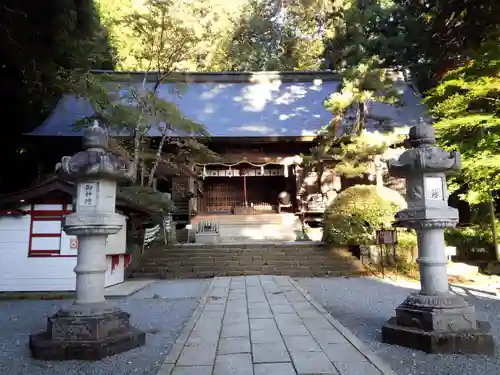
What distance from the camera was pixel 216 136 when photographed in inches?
604

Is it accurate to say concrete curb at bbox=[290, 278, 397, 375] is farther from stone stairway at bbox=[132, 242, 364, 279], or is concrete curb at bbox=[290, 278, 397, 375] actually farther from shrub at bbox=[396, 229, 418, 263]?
shrub at bbox=[396, 229, 418, 263]

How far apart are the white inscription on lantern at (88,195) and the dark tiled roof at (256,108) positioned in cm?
1040

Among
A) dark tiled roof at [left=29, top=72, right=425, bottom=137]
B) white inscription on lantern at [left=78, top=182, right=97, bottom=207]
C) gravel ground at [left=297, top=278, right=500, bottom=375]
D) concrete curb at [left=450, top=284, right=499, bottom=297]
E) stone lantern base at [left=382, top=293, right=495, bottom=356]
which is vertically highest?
dark tiled roof at [left=29, top=72, right=425, bottom=137]

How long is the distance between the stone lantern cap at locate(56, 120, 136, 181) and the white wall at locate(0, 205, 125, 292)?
4.41 metres

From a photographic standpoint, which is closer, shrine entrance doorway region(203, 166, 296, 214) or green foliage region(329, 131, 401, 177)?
green foliage region(329, 131, 401, 177)

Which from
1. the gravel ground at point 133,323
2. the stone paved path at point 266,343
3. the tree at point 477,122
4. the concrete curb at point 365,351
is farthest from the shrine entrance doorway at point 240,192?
the concrete curb at point 365,351

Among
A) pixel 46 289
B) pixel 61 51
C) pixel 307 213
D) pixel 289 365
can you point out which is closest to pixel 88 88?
pixel 61 51

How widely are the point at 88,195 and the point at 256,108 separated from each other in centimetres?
1519

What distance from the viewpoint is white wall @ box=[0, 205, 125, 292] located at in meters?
7.83

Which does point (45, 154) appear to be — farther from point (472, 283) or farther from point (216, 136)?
point (472, 283)


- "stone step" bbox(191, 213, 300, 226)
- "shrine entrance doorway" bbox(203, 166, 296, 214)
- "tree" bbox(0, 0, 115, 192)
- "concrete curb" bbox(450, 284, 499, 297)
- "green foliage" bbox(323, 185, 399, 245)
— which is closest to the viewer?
"tree" bbox(0, 0, 115, 192)

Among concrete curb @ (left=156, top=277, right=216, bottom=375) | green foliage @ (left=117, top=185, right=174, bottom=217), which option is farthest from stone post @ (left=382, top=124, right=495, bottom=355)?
green foliage @ (left=117, top=185, right=174, bottom=217)

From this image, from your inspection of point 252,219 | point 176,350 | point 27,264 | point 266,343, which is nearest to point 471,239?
point 252,219

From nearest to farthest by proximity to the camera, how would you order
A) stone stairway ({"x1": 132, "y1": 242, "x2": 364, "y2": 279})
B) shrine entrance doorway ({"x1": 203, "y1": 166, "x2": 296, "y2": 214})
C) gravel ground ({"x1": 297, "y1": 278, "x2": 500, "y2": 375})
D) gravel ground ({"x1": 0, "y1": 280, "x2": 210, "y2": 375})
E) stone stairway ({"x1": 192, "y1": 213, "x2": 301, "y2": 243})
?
gravel ground ({"x1": 297, "y1": 278, "x2": 500, "y2": 375}) → gravel ground ({"x1": 0, "y1": 280, "x2": 210, "y2": 375}) → stone stairway ({"x1": 132, "y1": 242, "x2": 364, "y2": 279}) → stone stairway ({"x1": 192, "y1": 213, "x2": 301, "y2": 243}) → shrine entrance doorway ({"x1": 203, "y1": 166, "x2": 296, "y2": 214})
